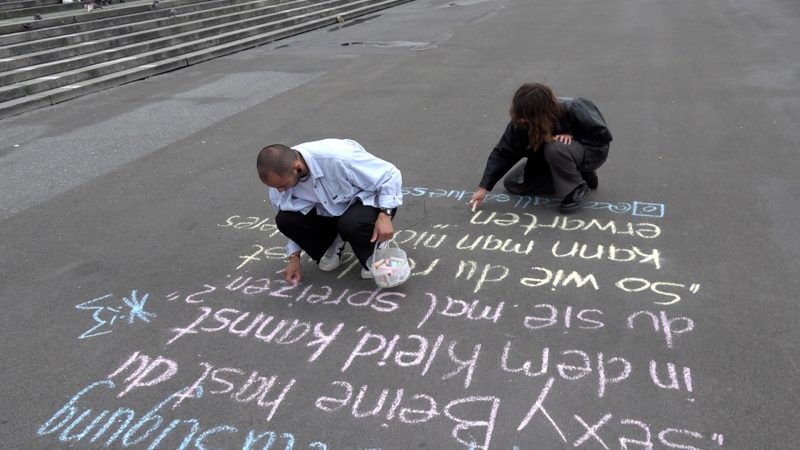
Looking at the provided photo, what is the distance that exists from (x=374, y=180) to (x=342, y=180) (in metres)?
0.18

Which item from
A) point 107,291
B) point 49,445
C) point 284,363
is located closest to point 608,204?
point 284,363

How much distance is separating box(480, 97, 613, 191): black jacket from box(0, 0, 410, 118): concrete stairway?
23.5 ft

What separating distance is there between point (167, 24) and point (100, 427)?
11.9 meters

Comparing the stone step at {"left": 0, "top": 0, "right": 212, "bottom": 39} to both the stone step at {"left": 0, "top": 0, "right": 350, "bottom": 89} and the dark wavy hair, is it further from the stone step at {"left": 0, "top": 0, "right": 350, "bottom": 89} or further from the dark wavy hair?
the dark wavy hair

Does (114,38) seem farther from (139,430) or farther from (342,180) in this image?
(139,430)

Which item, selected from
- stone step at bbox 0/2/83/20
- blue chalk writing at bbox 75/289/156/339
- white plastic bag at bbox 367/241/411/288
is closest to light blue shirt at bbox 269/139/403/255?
white plastic bag at bbox 367/241/411/288

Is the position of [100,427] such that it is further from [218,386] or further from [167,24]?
[167,24]

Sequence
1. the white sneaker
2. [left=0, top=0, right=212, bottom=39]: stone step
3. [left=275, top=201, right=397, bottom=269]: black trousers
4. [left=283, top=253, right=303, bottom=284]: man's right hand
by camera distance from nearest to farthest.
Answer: [left=275, top=201, right=397, bottom=269]: black trousers → [left=283, top=253, right=303, bottom=284]: man's right hand → the white sneaker → [left=0, top=0, right=212, bottom=39]: stone step

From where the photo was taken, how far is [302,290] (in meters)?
3.50

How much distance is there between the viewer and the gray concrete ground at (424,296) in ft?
8.18

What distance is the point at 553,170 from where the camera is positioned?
419 cm

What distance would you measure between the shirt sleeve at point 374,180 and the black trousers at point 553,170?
4.46 ft

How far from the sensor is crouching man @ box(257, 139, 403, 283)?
129 inches

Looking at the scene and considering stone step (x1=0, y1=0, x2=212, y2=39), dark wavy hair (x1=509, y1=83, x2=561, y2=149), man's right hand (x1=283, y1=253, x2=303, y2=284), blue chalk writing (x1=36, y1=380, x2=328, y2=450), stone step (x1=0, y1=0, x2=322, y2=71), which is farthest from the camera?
stone step (x1=0, y1=0, x2=212, y2=39)
